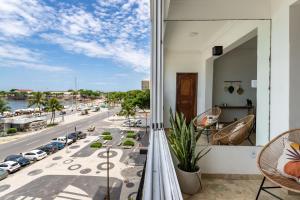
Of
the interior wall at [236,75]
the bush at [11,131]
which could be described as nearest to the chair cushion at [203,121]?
the interior wall at [236,75]

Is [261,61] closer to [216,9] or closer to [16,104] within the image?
[216,9]

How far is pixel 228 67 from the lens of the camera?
278 cm

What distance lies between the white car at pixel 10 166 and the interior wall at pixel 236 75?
2.92 meters

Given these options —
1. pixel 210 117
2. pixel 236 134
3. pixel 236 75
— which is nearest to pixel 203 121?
pixel 210 117

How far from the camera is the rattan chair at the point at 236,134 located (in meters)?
2.21

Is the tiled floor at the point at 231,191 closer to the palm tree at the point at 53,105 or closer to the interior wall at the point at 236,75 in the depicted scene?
the interior wall at the point at 236,75

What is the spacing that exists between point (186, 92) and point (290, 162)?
1.83 meters

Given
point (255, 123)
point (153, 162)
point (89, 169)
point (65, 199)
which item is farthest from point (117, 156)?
point (153, 162)

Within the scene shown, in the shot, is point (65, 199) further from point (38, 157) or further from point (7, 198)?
point (7, 198)

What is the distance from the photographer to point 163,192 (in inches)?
25.7

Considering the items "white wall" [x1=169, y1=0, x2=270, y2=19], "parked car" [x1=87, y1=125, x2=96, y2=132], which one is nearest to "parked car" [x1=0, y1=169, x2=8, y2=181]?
"white wall" [x1=169, y1=0, x2=270, y2=19]

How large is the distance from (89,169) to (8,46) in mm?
4737

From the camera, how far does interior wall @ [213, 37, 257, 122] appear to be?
2461 mm

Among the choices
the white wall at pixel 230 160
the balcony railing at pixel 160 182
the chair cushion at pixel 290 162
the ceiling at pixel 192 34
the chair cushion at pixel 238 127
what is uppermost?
the ceiling at pixel 192 34
